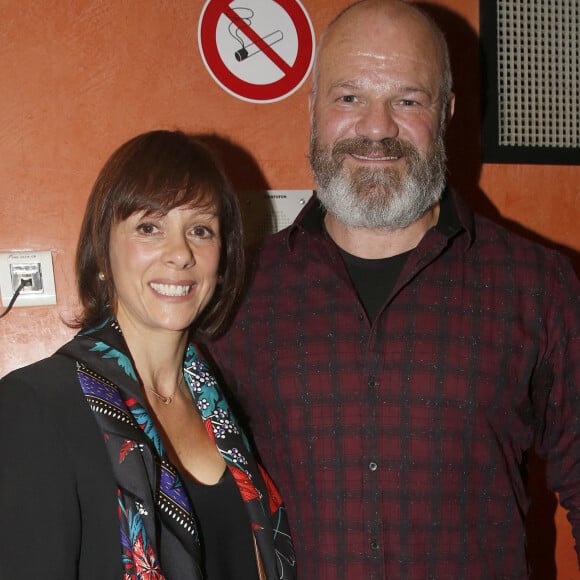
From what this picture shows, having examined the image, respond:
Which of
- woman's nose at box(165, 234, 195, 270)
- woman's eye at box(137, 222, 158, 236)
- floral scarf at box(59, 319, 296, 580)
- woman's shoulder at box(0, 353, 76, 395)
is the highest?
woman's eye at box(137, 222, 158, 236)

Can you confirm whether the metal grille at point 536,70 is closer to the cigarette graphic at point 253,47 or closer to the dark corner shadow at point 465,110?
the dark corner shadow at point 465,110

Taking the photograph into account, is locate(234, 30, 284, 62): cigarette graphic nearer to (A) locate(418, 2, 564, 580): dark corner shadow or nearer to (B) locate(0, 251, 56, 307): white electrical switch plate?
(A) locate(418, 2, 564, 580): dark corner shadow

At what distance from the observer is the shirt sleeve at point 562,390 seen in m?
1.36

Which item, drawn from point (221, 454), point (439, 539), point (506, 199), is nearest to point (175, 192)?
point (221, 454)

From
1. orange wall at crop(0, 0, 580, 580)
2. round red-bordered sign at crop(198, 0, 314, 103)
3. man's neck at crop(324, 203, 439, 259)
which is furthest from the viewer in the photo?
round red-bordered sign at crop(198, 0, 314, 103)

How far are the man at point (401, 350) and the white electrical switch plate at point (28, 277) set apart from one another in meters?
0.51

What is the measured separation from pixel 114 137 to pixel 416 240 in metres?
0.80

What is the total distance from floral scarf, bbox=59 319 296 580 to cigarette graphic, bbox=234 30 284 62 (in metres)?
0.84

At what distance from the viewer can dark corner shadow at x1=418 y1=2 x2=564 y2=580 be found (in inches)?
74.0

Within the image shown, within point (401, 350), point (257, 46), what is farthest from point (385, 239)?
point (257, 46)

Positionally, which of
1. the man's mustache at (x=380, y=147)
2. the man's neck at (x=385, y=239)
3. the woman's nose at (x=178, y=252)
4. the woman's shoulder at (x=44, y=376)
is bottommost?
the woman's shoulder at (x=44, y=376)

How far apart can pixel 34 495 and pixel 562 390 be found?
1.04m

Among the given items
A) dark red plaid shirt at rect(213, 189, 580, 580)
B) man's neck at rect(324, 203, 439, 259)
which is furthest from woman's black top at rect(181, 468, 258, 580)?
man's neck at rect(324, 203, 439, 259)

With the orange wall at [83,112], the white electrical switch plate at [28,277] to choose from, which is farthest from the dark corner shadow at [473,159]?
the white electrical switch plate at [28,277]
